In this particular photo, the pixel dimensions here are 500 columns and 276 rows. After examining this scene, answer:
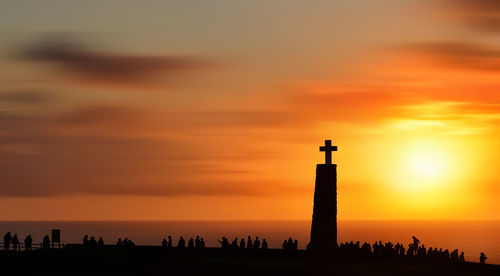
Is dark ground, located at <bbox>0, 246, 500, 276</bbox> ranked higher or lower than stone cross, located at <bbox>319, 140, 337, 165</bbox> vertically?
lower

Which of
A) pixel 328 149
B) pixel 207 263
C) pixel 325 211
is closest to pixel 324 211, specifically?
pixel 325 211

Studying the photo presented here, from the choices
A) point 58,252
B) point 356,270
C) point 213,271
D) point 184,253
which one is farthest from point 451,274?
point 58,252

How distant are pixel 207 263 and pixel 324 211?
24.6 ft

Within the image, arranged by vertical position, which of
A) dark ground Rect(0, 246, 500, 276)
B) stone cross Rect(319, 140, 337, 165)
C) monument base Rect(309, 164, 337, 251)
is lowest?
dark ground Rect(0, 246, 500, 276)

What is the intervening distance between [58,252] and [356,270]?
16634 mm

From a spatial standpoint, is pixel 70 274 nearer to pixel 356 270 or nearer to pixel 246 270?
pixel 246 270

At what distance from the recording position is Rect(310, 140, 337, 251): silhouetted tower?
43.1 m

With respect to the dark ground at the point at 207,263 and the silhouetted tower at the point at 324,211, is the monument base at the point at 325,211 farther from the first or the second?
the dark ground at the point at 207,263

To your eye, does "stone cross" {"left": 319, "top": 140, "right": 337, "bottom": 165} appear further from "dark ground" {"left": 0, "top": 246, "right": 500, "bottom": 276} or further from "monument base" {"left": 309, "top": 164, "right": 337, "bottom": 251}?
"dark ground" {"left": 0, "top": 246, "right": 500, "bottom": 276}

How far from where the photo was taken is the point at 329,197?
143 feet

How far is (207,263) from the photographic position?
157ft

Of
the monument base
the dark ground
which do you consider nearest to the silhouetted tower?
the monument base

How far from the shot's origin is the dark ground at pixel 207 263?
1773 inches

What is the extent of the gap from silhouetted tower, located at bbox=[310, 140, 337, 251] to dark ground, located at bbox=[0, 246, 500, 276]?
31.5 inches
